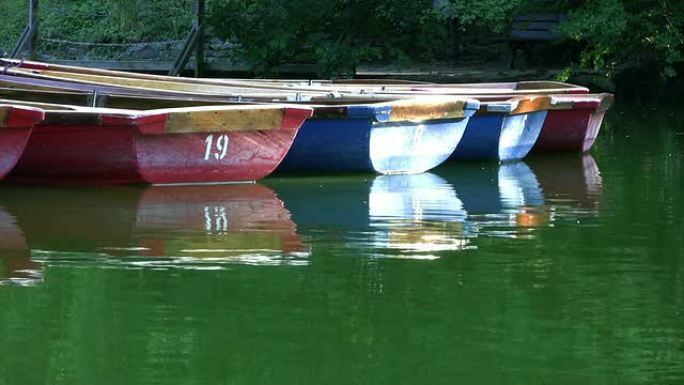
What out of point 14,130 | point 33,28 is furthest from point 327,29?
point 14,130

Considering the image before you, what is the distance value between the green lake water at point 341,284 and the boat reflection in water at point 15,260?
22mm

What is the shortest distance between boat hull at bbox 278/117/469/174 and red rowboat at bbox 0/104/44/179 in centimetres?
271

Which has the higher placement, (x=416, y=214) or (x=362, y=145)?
(x=362, y=145)

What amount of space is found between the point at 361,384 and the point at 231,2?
55.9 feet

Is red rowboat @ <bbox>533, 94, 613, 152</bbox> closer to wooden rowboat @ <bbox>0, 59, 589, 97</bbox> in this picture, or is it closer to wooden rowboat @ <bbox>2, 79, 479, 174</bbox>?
wooden rowboat @ <bbox>0, 59, 589, 97</bbox>

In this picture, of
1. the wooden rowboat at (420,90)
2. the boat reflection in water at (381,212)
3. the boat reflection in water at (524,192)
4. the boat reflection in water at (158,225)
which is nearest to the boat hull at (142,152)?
the boat reflection in water at (158,225)

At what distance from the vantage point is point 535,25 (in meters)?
23.5

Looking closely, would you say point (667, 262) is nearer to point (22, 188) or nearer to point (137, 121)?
point (137, 121)

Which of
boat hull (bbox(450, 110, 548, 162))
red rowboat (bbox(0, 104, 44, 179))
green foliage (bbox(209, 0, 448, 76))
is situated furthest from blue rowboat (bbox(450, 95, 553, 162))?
green foliage (bbox(209, 0, 448, 76))

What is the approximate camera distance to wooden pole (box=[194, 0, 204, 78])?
74.3 ft

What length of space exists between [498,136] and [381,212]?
13.2ft

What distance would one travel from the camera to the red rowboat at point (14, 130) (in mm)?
10648

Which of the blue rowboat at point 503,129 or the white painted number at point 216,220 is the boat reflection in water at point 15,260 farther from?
the blue rowboat at point 503,129

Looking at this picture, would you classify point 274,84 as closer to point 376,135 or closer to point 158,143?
point 376,135
